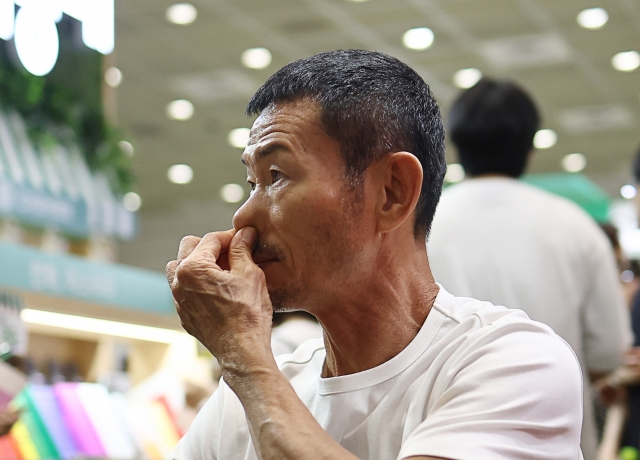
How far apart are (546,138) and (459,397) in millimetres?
13000

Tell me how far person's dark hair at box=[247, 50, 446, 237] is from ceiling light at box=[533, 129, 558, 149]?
12.3m

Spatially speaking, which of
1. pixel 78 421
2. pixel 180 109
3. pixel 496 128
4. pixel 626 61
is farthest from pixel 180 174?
pixel 496 128

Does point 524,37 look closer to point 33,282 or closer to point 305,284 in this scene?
point 33,282

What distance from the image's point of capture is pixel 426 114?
136 cm

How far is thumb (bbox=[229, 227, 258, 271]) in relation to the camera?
122 centimetres

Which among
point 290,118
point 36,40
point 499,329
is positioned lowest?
point 499,329

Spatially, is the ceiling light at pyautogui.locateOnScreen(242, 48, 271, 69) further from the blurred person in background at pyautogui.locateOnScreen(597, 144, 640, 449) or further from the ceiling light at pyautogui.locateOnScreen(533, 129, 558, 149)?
the blurred person in background at pyautogui.locateOnScreen(597, 144, 640, 449)

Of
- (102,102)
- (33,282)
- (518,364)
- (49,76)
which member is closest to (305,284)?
(518,364)

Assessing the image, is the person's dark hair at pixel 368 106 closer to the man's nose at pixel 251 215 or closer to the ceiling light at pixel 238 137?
the man's nose at pixel 251 215

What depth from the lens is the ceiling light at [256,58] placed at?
1110cm

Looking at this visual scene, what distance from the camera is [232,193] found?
17.5 metres

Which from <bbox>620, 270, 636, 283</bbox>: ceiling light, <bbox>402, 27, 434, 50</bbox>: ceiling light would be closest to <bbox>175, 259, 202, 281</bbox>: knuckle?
<bbox>620, 270, 636, 283</bbox>: ceiling light

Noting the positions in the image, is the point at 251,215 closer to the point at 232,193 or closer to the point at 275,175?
the point at 275,175

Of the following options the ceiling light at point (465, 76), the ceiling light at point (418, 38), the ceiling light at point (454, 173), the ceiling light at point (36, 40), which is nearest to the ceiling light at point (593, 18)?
the ceiling light at point (418, 38)
